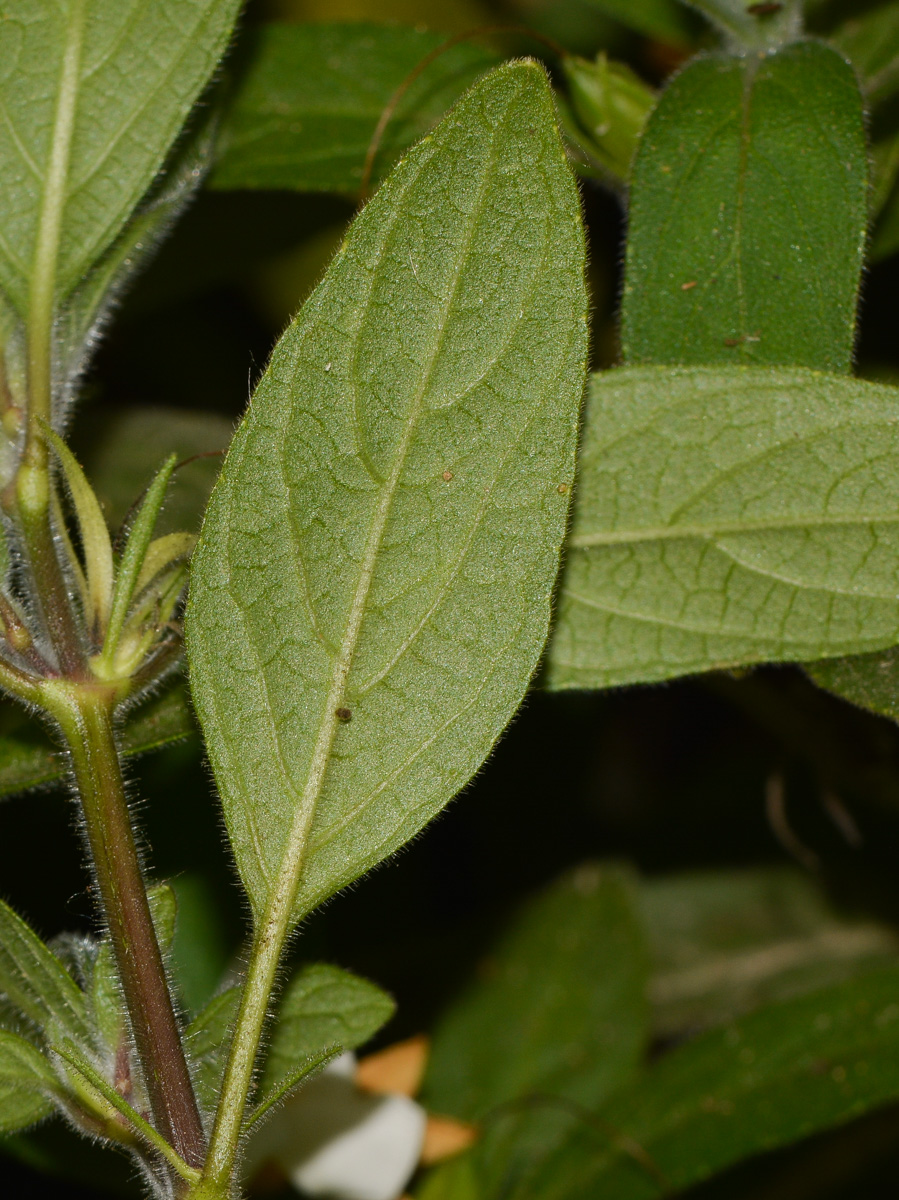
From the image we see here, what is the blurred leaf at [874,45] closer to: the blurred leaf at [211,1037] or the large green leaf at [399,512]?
the large green leaf at [399,512]

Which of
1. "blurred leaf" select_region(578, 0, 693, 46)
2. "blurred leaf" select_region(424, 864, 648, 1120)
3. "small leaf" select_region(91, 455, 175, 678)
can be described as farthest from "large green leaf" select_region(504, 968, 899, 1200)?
"blurred leaf" select_region(578, 0, 693, 46)

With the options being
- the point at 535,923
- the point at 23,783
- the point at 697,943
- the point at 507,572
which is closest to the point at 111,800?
the point at 23,783

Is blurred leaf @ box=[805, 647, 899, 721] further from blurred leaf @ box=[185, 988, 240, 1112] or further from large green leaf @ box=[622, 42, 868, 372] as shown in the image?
blurred leaf @ box=[185, 988, 240, 1112]

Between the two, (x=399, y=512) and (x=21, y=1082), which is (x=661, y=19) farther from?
(x=21, y=1082)

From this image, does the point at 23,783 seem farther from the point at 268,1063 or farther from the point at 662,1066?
the point at 662,1066

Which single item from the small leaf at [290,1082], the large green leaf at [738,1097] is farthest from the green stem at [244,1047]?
the large green leaf at [738,1097]
